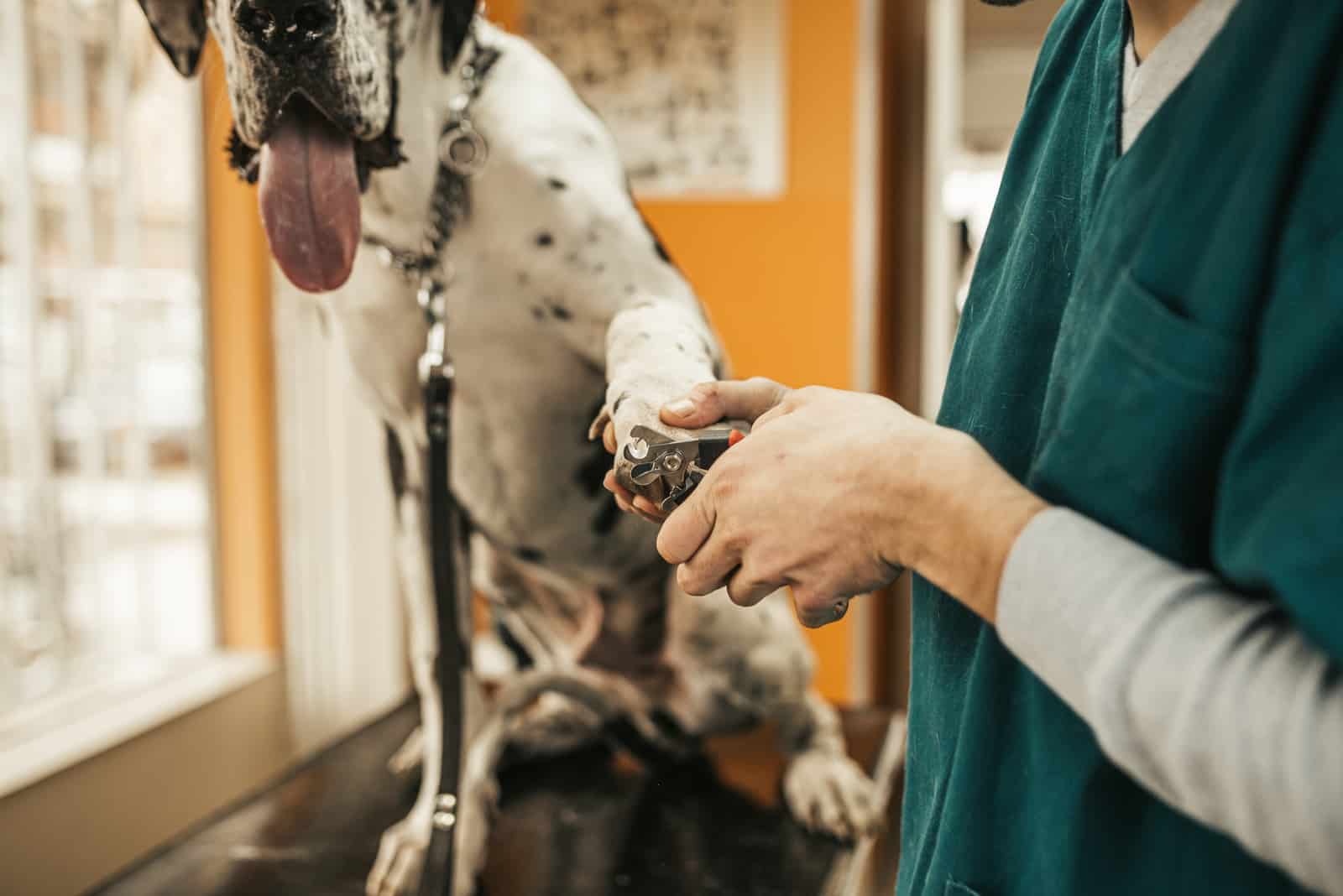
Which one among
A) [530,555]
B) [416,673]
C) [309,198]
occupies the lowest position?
[416,673]

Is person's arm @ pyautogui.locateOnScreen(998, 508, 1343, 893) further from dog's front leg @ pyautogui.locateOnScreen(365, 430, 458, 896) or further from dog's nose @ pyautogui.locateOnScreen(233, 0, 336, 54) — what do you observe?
dog's front leg @ pyautogui.locateOnScreen(365, 430, 458, 896)

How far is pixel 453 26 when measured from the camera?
0.87m

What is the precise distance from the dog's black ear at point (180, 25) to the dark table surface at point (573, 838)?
Result: 81 centimetres

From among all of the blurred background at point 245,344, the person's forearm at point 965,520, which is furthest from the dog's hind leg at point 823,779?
the person's forearm at point 965,520

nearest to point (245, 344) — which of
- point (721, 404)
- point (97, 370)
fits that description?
point (97, 370)

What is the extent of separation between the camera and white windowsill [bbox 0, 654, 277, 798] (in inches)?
56.7

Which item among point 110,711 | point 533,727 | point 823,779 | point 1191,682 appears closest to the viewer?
point 1191,682

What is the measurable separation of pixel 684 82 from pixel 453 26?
1.32m

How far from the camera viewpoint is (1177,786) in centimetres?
38

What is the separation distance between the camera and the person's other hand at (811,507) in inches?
19.1

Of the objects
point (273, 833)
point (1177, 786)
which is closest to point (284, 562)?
point (273, 833)

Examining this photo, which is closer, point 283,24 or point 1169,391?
point 1169,391

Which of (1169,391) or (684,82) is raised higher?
(684,82)

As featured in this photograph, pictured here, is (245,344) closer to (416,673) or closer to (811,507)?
(416,673)
